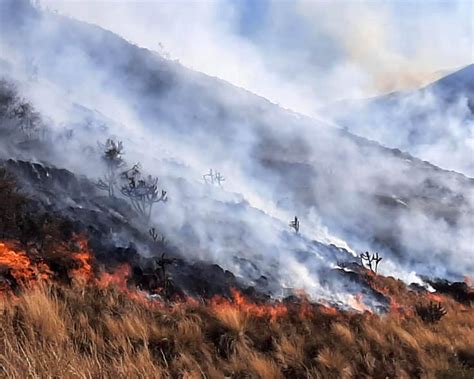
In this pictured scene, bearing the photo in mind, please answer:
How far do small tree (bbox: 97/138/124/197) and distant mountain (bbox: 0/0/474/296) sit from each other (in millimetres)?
1466

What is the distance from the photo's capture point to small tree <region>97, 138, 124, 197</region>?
150 feet

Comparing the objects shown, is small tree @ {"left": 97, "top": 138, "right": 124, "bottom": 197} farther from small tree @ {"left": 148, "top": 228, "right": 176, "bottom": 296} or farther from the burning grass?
the burning grass

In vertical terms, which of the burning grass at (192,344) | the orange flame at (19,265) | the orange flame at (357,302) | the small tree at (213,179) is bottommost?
the small tree at (213,179)

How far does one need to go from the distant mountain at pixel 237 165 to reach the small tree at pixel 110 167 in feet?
4.81

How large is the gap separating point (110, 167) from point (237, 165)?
116 ft

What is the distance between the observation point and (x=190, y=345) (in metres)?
6.04

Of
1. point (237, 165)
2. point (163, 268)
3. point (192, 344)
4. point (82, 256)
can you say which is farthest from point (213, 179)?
point (192, 344)

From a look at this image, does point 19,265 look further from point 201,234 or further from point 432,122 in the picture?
point 432,122

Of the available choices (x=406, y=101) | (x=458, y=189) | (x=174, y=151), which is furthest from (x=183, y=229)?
(x=406, y=101)

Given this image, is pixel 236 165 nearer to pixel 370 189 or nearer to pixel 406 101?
pixel 370 189

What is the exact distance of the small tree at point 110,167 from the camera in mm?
45647

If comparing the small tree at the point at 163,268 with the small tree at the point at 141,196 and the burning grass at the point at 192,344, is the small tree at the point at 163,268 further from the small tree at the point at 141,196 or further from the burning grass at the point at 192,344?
the burning grass at the point at 192,344

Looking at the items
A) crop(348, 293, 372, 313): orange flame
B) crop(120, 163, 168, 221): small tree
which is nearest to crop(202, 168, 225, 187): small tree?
crop(120, 163, 168, 221): small tree

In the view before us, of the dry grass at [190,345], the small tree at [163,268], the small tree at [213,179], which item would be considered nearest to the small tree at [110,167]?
the small tree at [163,268]
